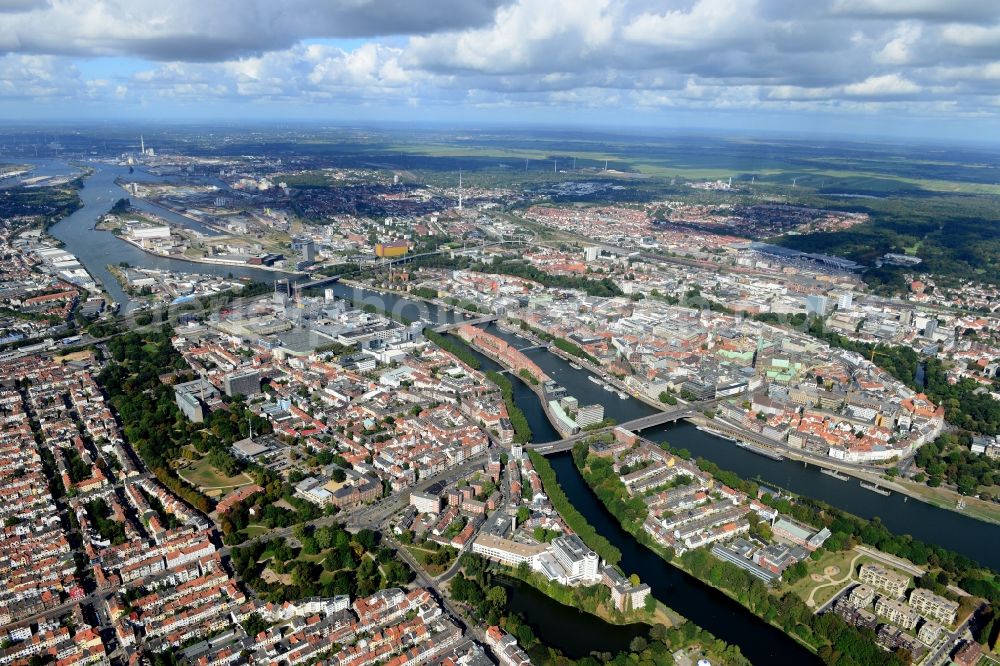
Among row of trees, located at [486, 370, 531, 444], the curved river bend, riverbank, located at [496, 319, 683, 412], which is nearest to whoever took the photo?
the curved river bend

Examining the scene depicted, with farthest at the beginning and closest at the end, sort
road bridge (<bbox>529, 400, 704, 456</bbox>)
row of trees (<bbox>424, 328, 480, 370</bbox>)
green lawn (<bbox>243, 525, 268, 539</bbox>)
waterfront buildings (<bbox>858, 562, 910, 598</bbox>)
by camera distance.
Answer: row of trees (<bbox>424, 328, 480, 370</bbox>)
road bridge (<bbox>529, 400, 704, 456</bbox>)
green lawn (<bbox>243, 525, 268, 539</bbox>)
waterfront buildings (<bbox>858, 562, 910, 598</bbox>)

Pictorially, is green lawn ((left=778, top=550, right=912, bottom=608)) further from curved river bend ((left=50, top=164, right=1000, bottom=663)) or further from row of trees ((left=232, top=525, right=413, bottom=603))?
row of trees ((left=232, top=525, right=413, bottom=603))

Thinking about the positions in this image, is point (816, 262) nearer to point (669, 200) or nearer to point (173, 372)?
point (669, 200)

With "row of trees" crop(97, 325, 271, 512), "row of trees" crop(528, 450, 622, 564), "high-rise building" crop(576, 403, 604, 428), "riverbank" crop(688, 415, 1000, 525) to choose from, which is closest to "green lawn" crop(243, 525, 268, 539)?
"row of trees" crop(97, 325, 271, 512)

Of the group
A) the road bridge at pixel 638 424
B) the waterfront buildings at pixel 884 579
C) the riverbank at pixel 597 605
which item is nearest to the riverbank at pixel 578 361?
the road bridge at pixel 638 424

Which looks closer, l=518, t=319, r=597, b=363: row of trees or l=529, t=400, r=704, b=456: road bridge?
l=529, t=400, r=704, b=456: road bridge

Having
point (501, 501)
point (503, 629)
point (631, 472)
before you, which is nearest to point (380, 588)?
point (503, 629)

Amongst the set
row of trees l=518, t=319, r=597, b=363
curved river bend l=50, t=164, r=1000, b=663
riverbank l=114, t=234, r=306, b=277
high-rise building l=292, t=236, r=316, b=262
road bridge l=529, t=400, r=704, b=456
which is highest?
high-rise building l=292, t=236, r=316, b=262

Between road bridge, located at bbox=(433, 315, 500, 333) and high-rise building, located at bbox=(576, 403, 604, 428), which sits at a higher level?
road bridge, located at bbox=(433, 315, 500, 333)

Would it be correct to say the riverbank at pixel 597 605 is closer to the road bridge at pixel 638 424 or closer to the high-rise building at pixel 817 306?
the road bridge at pixel 638 424
